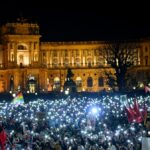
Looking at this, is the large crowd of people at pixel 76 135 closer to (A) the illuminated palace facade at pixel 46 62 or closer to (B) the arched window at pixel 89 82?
(A) the illuminated palace facade at pixel 46 62

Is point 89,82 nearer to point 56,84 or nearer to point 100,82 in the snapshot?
point 100,82

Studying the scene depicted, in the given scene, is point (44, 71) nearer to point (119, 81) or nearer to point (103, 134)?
point (119, 81)

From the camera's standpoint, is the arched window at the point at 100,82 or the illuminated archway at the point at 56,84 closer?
the illuminated archway at the point at 56,84

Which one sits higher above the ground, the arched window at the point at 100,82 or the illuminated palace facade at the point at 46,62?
the illuminated palace facade at the point at 46,62

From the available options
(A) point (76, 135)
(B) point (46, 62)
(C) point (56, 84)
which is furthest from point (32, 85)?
(A) point (76, 135)

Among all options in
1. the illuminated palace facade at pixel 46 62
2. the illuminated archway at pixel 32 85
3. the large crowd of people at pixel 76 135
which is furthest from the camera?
the illuminated palace facade at pixel 46 62

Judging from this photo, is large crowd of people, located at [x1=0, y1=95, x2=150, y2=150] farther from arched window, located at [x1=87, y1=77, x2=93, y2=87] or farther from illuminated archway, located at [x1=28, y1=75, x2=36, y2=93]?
arched window, located at [x1=87, y1=77, x2=93, y2=87]

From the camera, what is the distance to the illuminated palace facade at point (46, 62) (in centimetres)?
12006

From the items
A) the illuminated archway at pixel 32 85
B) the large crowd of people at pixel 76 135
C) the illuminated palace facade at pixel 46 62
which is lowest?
the large crowd of people at pixel 76 135

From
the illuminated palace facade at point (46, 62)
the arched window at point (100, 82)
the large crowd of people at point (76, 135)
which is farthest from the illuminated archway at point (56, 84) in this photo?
the large crowd of people at point (76, 135)

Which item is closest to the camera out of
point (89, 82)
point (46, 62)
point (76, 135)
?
point (76, 135)

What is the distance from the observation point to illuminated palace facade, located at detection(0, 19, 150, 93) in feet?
394

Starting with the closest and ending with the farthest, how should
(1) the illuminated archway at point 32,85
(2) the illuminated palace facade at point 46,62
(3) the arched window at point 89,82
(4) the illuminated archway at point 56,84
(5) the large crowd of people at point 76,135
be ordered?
(5) the large crowd of people at point 76,135 → (1) the illuminated archway at point 32,85 → (2) the illuminated palace facade at point 46,62 → (4) the illuminated archway at point 56,84 → (3) the arched window at point 89,82

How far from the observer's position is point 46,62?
13238 centimetres
